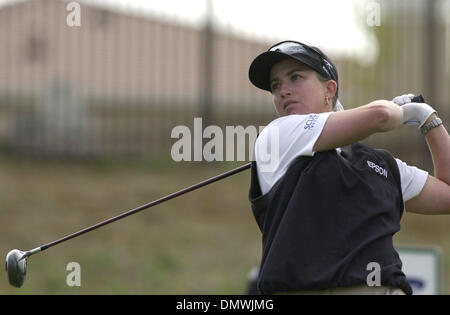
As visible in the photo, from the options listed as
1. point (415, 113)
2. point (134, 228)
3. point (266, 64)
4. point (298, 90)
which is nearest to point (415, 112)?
point (415, 113)

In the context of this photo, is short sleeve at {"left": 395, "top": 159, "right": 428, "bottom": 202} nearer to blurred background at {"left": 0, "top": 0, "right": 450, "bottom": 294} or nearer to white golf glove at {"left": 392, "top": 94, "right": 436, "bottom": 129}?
white golf glove at {"left": 392, "top": 94, "right": 436, "bottom": 129}

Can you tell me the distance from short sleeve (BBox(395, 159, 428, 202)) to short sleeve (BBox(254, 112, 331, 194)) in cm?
49

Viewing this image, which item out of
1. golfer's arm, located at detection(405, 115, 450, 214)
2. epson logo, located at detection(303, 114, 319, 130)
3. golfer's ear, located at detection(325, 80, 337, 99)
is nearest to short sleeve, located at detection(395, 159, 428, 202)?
golfer's arm, located at detection(405, 115, 450, 214)

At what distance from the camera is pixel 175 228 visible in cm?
811

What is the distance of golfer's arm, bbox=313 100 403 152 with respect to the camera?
2.81 metres

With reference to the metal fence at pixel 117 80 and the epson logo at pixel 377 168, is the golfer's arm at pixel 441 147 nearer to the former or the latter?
the epson logo at pixel 377 168

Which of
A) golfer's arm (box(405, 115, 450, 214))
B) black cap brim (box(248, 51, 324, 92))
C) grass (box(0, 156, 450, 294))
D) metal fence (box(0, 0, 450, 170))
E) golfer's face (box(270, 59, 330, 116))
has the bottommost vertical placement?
grass (box(0, 156, 450, 294))

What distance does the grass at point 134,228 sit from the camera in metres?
7.01

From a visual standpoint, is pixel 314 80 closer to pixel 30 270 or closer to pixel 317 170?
pixel 317 170

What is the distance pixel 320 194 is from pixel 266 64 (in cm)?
61

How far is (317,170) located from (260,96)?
740 centimetres

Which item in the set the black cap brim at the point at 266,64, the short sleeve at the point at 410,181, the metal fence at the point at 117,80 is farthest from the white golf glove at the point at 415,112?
the metal fence at the point at 117,80

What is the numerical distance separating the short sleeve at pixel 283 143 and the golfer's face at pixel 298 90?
0.31 feet

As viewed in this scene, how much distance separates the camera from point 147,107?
9.62m
